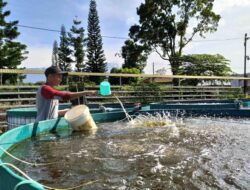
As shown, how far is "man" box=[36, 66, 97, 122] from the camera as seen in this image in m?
4.57

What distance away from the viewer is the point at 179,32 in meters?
26.7

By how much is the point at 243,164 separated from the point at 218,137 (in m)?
1.61

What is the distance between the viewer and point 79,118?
5.18 m

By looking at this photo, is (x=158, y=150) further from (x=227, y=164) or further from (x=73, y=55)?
(x=73, y=55)

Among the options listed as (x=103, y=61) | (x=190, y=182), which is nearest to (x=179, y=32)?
(x=103, y=61)

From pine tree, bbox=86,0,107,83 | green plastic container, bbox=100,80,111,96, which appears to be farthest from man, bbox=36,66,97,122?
pine tree, bbox=86,0,107,83

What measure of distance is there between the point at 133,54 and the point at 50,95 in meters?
23.7

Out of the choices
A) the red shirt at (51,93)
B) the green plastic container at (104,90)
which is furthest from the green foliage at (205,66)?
the red shirt at (51,93)

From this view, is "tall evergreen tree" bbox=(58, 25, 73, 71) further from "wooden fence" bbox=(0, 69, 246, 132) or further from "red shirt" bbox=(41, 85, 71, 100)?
"red shirt" bbox=(41, 85, 71, 100)

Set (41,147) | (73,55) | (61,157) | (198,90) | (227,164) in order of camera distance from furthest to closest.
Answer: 1. (73,55)
2. (198,90)
3. (41,147)
4. (61,157)
5. (227,164)

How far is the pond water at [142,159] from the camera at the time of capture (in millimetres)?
2613

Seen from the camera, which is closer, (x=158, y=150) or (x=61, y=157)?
(x=61, y=157)

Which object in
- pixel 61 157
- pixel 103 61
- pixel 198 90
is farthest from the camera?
pixel 103 61

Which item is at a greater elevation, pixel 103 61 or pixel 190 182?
pixel 103 61
